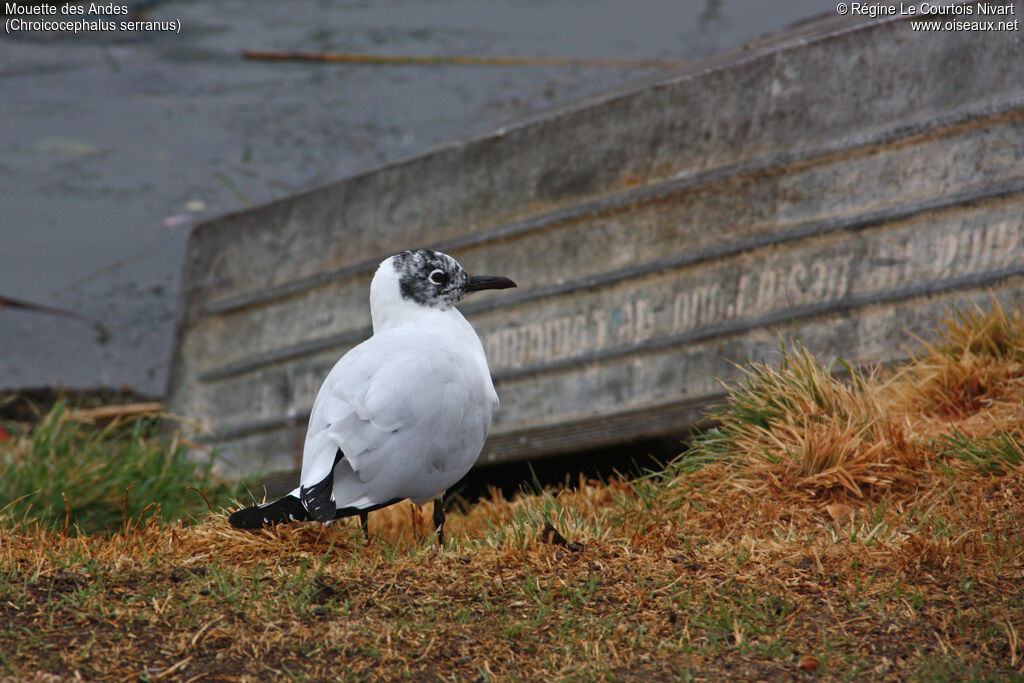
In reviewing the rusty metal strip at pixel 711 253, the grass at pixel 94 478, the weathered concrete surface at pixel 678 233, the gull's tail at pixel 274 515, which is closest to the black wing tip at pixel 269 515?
the gull's tail at pixel 274 515

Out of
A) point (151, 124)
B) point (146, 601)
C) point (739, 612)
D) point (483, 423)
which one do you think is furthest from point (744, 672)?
point (151, 124)

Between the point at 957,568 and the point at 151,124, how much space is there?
23.7 feet

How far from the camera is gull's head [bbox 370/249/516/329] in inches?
157

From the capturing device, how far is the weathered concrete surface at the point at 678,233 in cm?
456

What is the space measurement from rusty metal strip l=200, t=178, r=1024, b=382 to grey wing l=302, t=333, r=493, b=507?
1.72m

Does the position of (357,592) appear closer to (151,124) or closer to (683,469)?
(683,469)

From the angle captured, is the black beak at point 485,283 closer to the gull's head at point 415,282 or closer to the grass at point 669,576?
the gull's head at point 415,282

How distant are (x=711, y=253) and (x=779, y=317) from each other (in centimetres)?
42

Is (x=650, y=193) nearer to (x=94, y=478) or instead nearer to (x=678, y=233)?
(x=678, y=233)

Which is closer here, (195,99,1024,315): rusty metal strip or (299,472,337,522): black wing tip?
(299,472,337,522): black wing tip

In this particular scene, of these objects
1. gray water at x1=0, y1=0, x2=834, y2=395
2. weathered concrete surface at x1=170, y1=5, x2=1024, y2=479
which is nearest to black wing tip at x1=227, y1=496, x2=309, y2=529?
weathered concrete surface at x1=170, y1=5, x2=1024, y2=479

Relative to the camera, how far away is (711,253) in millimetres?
4953

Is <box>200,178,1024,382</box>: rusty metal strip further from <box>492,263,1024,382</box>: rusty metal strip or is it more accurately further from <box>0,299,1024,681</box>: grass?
<box>0,299,1024,681</box>: grass

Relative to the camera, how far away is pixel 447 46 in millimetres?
9344
